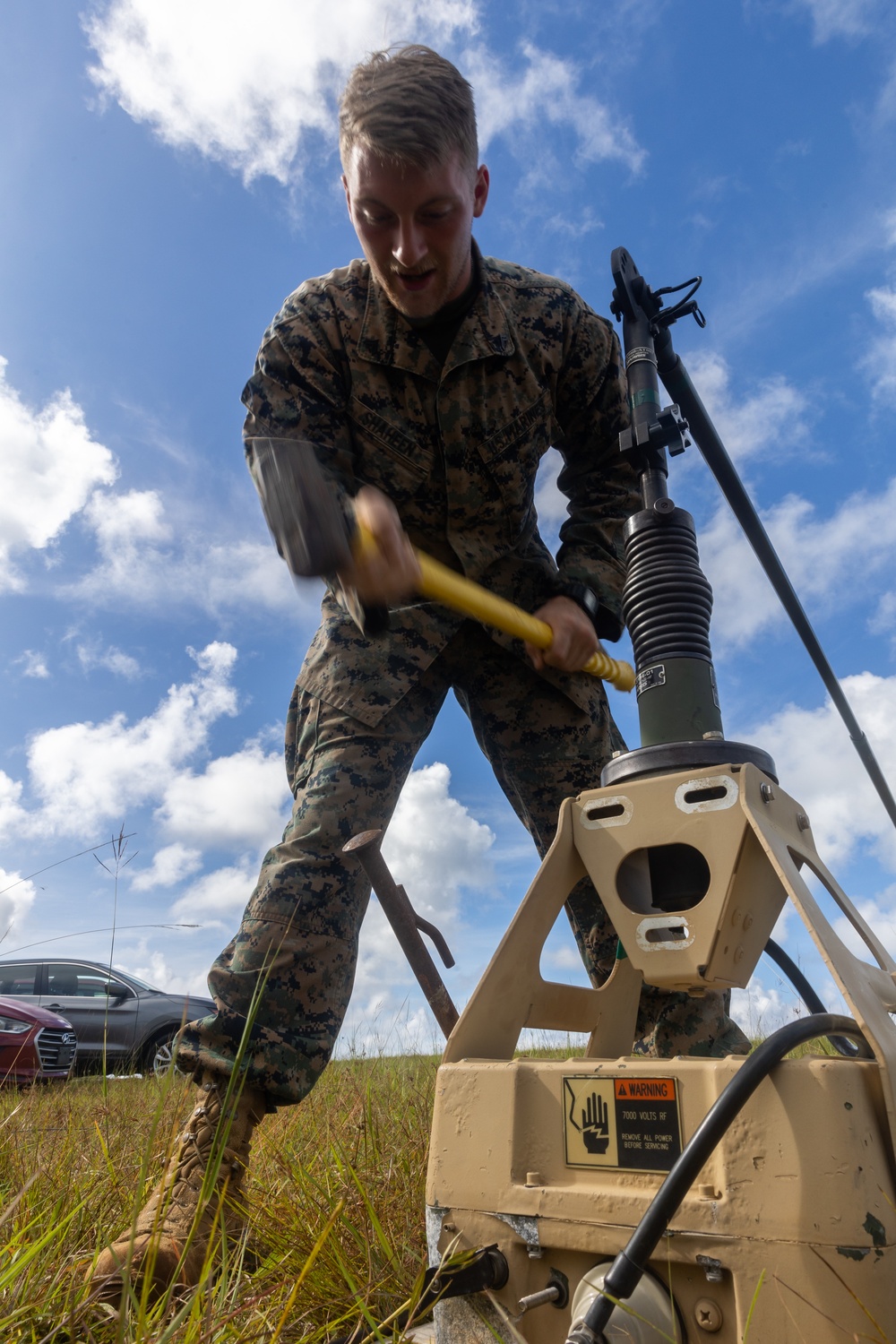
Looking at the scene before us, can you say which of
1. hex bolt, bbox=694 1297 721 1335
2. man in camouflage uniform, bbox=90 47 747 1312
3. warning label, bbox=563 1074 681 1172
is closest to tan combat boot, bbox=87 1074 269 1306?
man in camouflage uniform, bbox=90 47 747 1312

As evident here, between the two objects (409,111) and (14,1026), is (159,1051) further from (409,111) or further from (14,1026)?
(409,111)

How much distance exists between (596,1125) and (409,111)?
2040 mm

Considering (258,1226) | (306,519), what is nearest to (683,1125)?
(258,1226)

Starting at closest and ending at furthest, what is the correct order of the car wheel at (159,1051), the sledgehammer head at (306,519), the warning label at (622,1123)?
the warning label at (622,1123), the sledgehammer head at (306,519), the car wheel at (159,1051)

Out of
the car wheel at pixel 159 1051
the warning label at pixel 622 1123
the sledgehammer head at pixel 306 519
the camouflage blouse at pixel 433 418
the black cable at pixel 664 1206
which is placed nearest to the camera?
the black cable at pixel 664 1206

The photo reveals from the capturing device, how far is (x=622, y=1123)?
3.47ft

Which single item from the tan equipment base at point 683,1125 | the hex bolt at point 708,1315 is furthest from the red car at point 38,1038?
the hex bolt at point 708,1315

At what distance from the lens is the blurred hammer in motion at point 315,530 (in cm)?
167

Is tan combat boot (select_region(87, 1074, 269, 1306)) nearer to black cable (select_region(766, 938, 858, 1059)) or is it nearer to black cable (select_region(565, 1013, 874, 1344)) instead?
black cable (select_region(565, 1013, 874, 1344))

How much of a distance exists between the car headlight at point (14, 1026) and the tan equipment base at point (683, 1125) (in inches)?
296

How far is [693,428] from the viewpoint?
2.85m

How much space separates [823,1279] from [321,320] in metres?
2.16

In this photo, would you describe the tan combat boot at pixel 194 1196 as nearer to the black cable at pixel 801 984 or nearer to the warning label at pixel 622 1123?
the warning label at pixel 622 1123

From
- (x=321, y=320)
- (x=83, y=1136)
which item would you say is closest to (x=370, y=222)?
(x=321, y=320)
